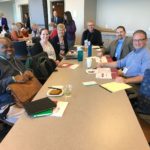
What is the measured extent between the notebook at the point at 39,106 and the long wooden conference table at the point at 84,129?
0.05 m

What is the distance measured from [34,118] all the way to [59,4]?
8.15m

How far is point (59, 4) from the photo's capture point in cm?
872

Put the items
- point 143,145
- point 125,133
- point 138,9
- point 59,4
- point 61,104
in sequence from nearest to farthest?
1. point 143,145
2. point 125,133
3. point 61,104
4. point 138,9
5. point 59,4

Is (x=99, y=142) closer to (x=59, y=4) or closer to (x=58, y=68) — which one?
(x=58, y=68)

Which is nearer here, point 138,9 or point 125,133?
point 125,133

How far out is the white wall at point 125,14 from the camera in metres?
6.02

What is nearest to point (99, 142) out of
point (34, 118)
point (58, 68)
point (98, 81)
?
point (34, 118)

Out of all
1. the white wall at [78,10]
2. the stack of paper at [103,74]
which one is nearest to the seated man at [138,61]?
the stack of paper at [103,74]

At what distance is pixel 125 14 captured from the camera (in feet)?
20.9

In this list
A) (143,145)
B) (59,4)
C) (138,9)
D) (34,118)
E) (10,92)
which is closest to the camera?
(143,145)

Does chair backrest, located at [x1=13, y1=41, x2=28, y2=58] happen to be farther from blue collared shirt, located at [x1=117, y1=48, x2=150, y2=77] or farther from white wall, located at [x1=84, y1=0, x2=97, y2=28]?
white wall, located at [x1=84, y1=0, x2=97, y2=28]

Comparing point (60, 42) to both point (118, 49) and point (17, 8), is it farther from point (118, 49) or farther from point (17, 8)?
point (17, 8)

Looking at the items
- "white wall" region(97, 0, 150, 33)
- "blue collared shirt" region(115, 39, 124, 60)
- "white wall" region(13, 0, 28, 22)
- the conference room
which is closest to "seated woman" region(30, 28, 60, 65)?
the conference room

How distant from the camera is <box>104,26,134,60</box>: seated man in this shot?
11.8 feet
